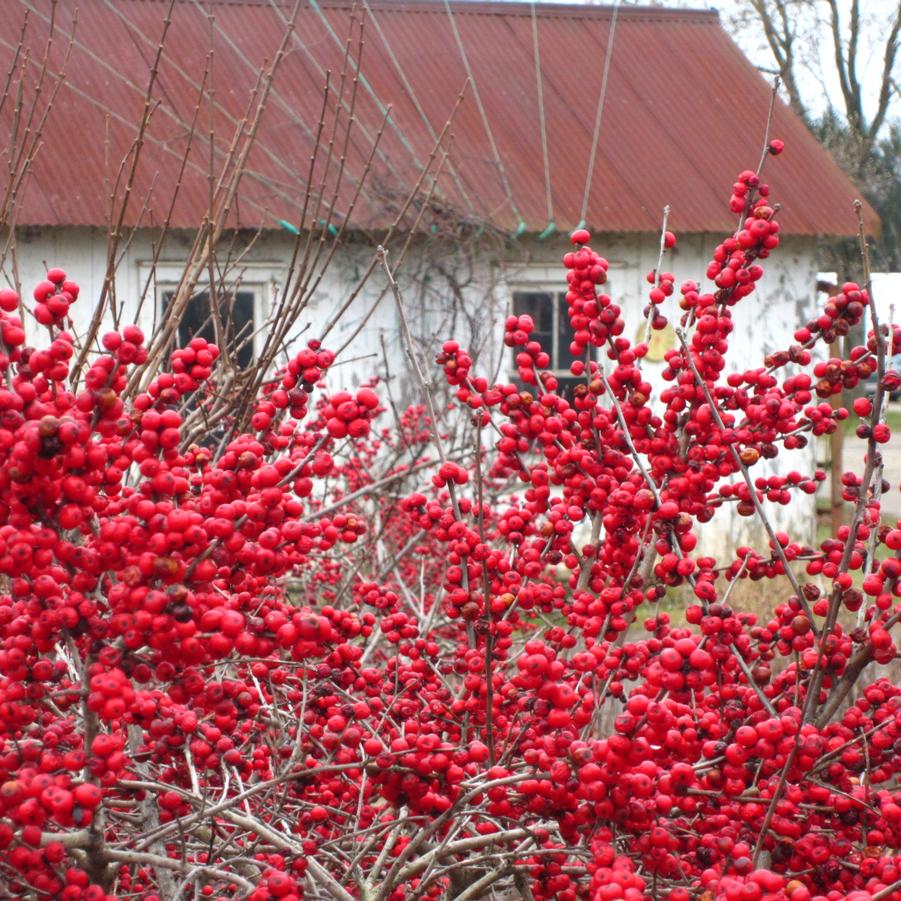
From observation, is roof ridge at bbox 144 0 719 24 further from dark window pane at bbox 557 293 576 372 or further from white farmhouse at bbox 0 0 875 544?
dark window pane at bbox 557 293 576 372

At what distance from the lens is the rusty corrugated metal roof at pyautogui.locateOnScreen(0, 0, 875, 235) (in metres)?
9.69

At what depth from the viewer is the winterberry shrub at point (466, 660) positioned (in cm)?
178

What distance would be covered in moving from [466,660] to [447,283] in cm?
786

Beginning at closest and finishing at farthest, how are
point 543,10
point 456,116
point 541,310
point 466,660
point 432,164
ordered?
1. point 466,660
2. point 432,164
3. point 456,116
4. point 541,310
5. point 543,10

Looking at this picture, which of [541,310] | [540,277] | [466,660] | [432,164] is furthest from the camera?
[541,310]

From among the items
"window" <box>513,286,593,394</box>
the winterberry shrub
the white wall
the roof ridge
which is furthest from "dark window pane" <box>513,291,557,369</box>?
the winterberry shrub

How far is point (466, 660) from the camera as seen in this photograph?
2.55 meters

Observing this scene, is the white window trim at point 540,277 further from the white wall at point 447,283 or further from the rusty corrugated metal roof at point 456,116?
the rusty corrugated metal roof at point 456,116

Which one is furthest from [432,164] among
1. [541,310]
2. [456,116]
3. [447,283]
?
[541,310]

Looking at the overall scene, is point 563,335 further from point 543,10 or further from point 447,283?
point 543,10

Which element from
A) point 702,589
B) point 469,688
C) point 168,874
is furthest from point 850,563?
point 168,874

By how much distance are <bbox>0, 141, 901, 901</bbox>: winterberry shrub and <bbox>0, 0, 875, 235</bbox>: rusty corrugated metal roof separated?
6.77m

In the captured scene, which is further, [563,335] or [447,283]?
[563,335]

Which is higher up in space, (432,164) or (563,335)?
(432,164)
